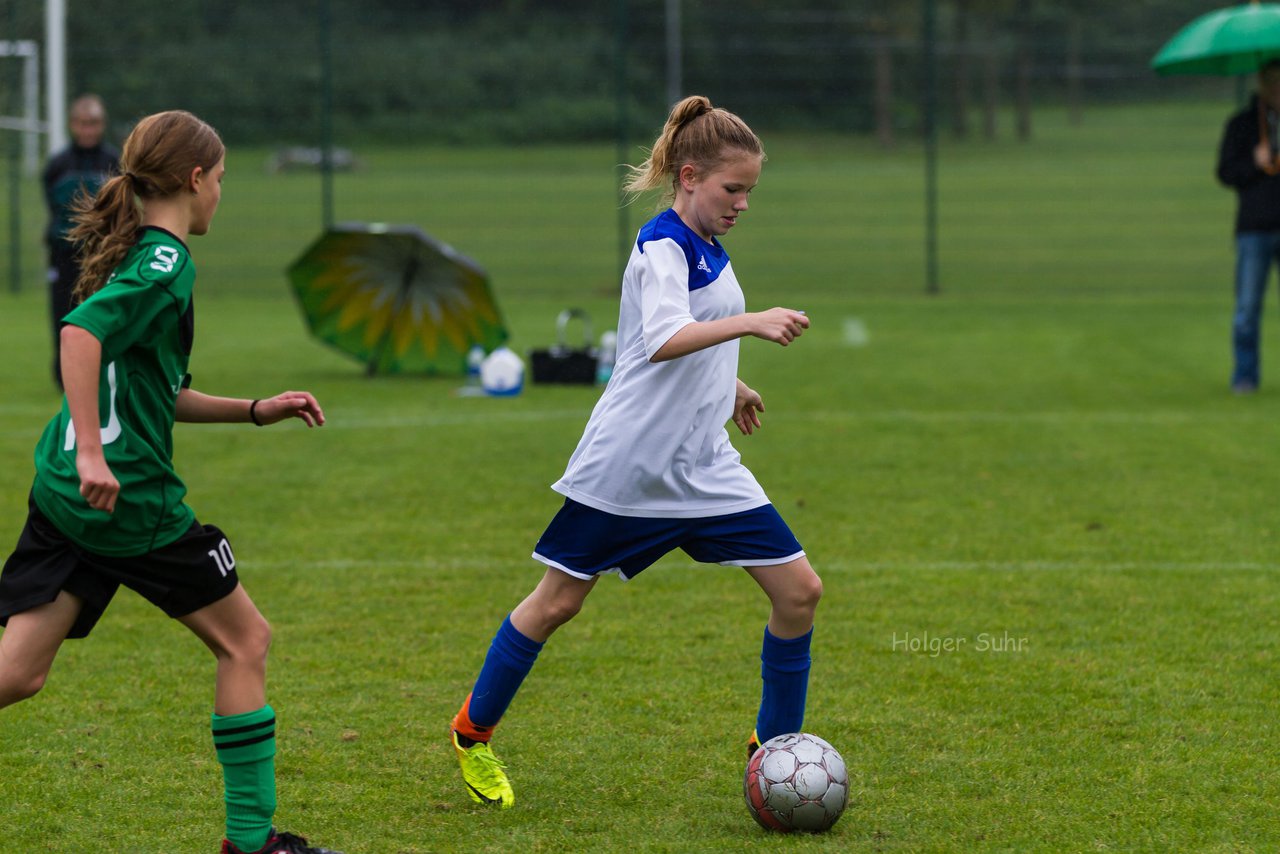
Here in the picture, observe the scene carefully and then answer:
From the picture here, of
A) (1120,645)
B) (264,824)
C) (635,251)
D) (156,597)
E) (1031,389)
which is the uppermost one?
(635,251)

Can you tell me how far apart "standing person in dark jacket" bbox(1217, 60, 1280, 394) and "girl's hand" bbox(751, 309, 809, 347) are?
870 centimetres

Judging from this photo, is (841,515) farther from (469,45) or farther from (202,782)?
(469,45)

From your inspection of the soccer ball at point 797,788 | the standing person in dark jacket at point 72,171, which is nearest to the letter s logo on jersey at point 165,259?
the soccer ball at point 797,788

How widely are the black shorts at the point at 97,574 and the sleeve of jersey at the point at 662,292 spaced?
1.08 meters

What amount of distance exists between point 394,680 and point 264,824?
159 centimetres

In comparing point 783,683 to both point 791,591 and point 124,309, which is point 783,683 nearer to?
point 791,591

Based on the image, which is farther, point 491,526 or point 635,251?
point 491,526

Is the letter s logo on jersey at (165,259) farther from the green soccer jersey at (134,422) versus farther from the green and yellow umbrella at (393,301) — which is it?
the green and yellow umbrella at (393,301)

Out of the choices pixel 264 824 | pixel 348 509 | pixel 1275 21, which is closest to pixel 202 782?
pixel 264 824

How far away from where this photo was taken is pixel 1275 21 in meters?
11.9

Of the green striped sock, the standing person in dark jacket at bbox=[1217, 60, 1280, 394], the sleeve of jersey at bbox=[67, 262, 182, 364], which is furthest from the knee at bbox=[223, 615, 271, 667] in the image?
the standing person in dark jacket at bbox=[1217, 60, 1280, 394]

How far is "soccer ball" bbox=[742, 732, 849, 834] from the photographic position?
12.9ft

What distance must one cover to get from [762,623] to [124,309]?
313 centimetres

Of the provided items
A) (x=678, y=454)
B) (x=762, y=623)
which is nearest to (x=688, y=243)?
(x=678, y=454)
